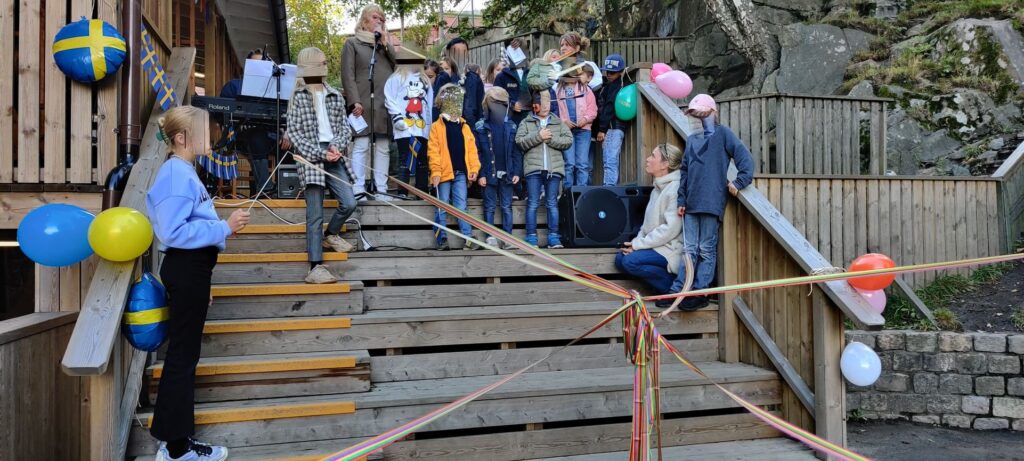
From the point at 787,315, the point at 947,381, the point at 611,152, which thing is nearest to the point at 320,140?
Result: the point at 611,152

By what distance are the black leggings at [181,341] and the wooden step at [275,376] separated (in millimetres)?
440

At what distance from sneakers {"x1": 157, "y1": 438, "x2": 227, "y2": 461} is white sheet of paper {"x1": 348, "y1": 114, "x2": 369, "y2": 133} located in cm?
380

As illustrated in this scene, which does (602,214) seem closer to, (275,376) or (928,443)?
(275,376)

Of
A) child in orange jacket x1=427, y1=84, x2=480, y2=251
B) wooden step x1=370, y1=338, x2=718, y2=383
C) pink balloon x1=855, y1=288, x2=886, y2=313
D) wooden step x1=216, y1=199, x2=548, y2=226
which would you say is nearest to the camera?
pink balloon x1=855, y1=288, x2=886, y2=313

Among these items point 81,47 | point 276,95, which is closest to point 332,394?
point 81,47

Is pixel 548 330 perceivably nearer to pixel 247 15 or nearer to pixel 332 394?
pixel 332 394

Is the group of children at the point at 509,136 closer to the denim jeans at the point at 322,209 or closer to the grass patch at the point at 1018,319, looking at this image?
the denim jeans at the point at 322,209

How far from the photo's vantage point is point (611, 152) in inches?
274

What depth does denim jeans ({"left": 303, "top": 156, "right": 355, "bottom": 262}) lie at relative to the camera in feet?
16.9

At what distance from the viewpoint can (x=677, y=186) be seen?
222 inches

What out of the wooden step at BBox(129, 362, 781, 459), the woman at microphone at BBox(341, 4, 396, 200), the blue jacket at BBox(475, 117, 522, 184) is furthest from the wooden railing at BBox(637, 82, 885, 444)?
the woman at microphone at BBox(341, 4, 396, 200)

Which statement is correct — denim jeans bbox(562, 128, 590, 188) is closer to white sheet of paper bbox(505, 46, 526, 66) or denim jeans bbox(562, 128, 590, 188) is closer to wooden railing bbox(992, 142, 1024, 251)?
white sheet of paper bbox(505, 46, 526, 66)

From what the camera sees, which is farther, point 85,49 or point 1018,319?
point 1018,319

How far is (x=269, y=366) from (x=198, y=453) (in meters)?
0.66
